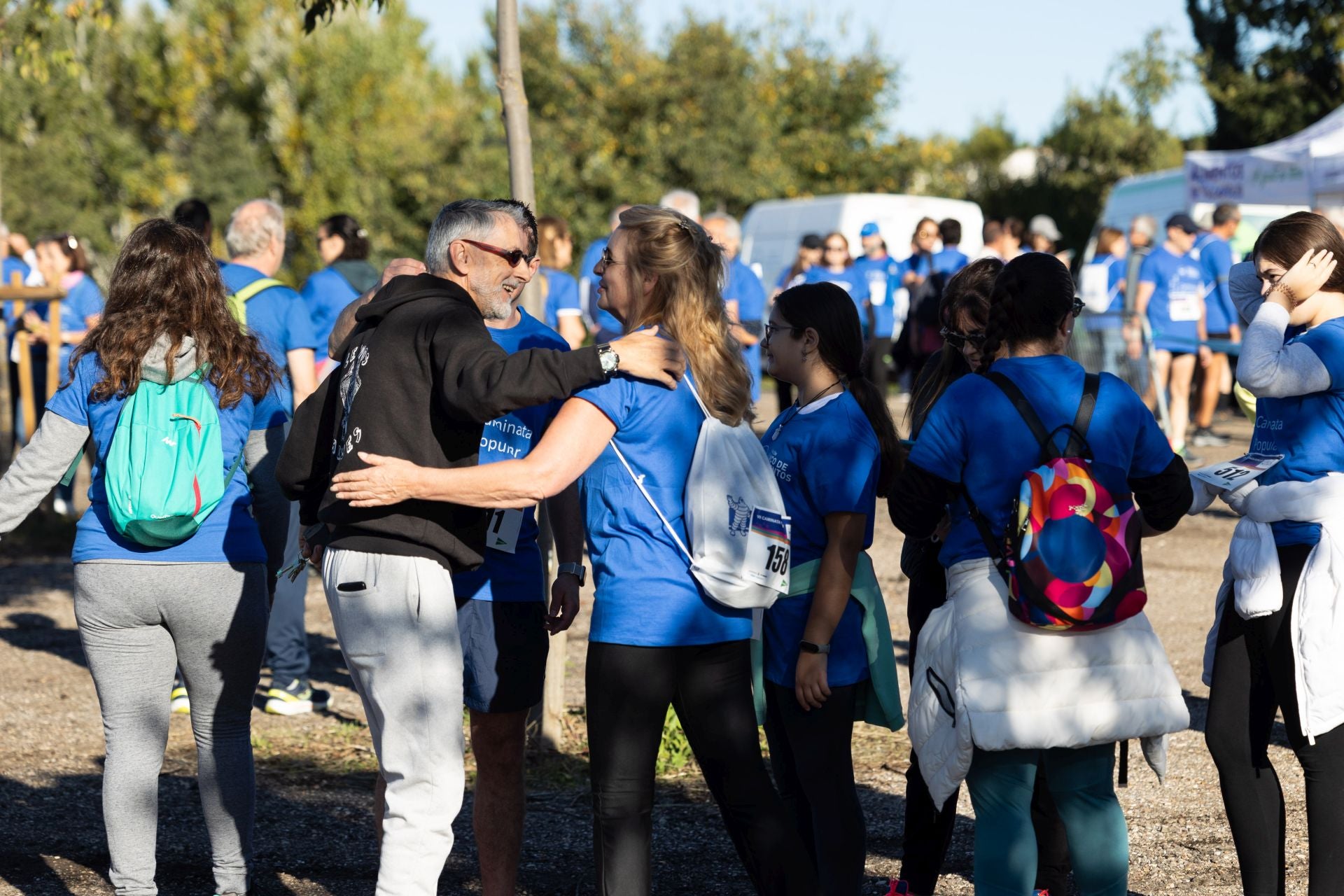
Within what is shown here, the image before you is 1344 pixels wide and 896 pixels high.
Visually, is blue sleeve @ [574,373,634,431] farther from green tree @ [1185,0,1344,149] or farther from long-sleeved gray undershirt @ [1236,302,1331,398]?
green tree @ [1185,0,1344,149]

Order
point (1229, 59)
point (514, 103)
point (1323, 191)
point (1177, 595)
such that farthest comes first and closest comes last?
1. point (1229, 59)
2. point (1323, 191)
3. point (1177, 595)
4. point (514, 103)

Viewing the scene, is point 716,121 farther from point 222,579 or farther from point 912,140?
point 222,579

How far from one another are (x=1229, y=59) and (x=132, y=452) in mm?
29923

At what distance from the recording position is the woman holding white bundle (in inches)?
134

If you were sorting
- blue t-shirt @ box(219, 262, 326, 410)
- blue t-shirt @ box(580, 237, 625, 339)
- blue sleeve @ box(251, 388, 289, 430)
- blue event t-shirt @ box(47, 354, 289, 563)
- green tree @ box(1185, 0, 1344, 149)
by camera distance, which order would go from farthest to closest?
green tree @ box(1185, 0, 1344, 149) < blue t-shirt @ box(580, 237, 625, 339) < blue t-shirt @ box(219, 262, 326, 410) < blue sleeve @ box(251, 388, 289, 430) < blue event t-shirt @ box(47, 354, 289, 563)

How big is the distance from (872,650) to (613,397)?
96cm

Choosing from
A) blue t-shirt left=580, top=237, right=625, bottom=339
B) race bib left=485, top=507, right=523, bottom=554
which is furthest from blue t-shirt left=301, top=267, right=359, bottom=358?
race bib left=485, top=507, right=523, bottom=554

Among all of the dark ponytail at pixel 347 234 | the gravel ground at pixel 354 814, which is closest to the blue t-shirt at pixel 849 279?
the dark ponytail at pixel 347 234

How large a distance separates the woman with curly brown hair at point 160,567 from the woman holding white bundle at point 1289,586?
2453 millimetres

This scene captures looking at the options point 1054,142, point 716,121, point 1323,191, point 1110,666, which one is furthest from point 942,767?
point 1054,142

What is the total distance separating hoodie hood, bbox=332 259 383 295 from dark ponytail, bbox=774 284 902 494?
13.1ft

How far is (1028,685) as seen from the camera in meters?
3.01

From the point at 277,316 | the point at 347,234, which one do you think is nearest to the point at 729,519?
the point at 277,316

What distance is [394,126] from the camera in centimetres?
4050
